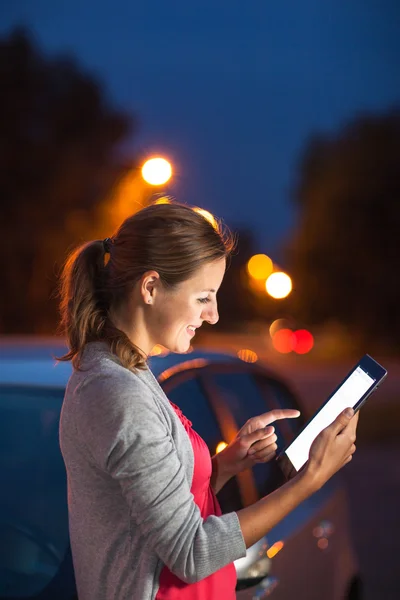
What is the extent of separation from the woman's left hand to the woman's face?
40cm

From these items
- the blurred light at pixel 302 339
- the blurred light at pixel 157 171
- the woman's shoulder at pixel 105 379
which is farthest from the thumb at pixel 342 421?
the blurred light at pixel 302 339

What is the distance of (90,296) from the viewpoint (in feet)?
7.18

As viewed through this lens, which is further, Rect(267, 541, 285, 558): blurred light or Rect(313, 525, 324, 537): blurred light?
Rect(313, 525, 324, 537): blurred light

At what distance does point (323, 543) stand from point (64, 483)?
4.33ft

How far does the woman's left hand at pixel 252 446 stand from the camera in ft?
7.98

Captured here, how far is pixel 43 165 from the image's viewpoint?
24.4 m

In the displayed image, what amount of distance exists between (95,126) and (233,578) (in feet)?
78.3

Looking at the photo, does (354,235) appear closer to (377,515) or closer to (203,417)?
(377,515)

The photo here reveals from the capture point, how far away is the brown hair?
82.9 inches

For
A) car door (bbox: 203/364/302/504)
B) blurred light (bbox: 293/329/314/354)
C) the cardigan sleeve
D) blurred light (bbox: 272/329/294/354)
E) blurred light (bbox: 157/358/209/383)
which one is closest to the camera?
the cardigan sleeve

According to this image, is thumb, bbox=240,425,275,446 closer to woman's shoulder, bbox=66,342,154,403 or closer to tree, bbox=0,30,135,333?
woman's shoulder, bbox=66,342,154,403

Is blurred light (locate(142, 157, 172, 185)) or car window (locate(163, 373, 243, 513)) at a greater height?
blurred light (locate(142, 157, 172, 185))

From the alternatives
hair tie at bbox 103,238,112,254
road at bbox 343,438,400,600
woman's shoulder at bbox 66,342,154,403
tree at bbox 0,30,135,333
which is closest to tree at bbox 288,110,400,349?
tree at bbox 0,30,135,333

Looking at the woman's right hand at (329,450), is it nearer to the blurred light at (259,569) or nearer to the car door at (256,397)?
the blurred light at (259,569)
